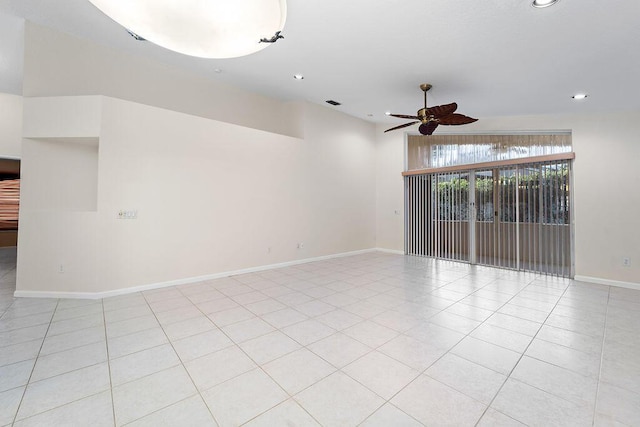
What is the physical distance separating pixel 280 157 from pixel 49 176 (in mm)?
3748

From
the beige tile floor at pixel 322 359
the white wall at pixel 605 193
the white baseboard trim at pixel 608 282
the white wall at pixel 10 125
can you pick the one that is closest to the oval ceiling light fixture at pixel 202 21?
the beige tile floor at pixel 322 359

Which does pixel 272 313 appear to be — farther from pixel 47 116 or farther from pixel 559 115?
pixel 559 115

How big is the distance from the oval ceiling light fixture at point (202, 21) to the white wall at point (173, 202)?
2.17 metres

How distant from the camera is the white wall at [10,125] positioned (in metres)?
5.81

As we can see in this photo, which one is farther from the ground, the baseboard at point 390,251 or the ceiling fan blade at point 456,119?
the ceiling fan blade at point 456,119

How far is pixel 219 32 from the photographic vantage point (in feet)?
7.79

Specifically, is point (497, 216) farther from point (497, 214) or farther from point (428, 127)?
point (428, 127)

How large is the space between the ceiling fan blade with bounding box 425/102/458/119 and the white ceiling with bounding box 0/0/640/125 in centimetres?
64

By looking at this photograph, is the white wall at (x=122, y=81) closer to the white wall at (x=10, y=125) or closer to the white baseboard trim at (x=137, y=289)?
the white baseboard trim at (x=137, y=289)

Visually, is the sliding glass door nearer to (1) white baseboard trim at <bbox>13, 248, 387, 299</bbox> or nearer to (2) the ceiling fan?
(2) the ceiling fan

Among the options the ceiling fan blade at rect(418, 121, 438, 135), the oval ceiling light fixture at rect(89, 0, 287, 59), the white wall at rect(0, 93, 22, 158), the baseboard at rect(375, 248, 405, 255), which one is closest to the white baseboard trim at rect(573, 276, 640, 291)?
the baseboard at rect(375, 248, 405, 255)

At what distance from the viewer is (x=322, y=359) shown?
2316 mm

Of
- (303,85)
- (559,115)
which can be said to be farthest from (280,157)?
(559,115)

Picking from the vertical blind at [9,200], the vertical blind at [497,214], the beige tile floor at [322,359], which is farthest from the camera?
the vertical blind at [9,200]
